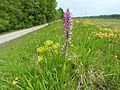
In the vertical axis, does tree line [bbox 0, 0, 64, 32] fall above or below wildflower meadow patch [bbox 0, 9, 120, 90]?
below

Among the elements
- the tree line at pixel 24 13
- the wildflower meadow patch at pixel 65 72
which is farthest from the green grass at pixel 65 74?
the tree line at pixel 24 13

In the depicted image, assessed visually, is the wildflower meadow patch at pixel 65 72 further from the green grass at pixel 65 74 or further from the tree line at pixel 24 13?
the tree line at pixel 24 13

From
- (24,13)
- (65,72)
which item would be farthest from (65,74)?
(24,13)

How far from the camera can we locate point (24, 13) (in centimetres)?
5069

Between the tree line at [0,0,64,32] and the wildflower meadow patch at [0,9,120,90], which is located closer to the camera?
the wildflower meadow patch at [0,9,120,90]

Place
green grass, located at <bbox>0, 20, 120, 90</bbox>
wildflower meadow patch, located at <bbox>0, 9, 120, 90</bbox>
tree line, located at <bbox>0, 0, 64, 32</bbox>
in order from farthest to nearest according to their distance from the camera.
A: tree line, located at <bbox>0, 0, 64, 32</bbox> < green grass, located at <bbox>0, 20, 120, 90</bbox> < wildflower meadow patch, located at <bbox>0, 9, 120, 90</bbox>

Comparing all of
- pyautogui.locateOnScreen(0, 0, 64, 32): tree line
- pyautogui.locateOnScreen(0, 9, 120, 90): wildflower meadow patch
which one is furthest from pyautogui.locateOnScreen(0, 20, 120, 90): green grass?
pyautogui.locateOnScreen(0, 0, 64, 32): tree line

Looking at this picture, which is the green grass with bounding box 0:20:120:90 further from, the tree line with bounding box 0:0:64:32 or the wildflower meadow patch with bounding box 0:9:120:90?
the tree line with bounding box 0:0:64:32

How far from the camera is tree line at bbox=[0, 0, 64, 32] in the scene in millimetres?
39719

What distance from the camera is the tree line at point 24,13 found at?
39.7 meters

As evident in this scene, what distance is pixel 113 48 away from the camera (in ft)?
23.3

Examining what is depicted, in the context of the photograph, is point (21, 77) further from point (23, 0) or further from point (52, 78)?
point (23, 0)

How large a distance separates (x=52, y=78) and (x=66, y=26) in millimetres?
959

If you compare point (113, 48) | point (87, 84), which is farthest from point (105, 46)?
point (87, 84)
